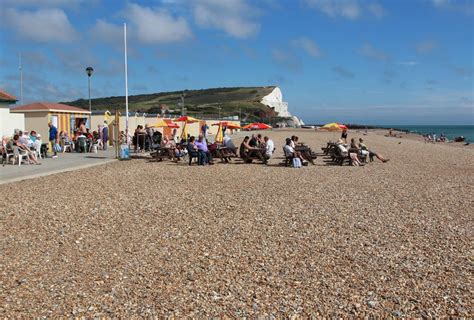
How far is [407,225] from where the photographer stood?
6930 millimetres

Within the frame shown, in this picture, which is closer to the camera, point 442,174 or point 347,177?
point 347,177

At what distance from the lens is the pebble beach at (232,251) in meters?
4.01

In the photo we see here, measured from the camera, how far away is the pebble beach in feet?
13.1

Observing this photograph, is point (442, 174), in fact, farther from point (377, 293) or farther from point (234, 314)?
point (234, 314)

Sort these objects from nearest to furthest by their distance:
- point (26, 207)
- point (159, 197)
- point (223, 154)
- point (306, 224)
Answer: point (306, 224) → point (26, 207) → point (159, 197) → point (223, 154)

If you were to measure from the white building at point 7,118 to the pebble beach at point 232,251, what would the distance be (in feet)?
24.0

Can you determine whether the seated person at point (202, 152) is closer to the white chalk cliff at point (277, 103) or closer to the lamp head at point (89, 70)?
the lamp head at point (89, 70)

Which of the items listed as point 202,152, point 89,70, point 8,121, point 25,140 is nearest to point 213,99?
point 89,70

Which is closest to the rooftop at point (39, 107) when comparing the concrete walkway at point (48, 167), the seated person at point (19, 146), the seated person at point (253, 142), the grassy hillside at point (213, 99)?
the concrete walkway at point (48, 167)

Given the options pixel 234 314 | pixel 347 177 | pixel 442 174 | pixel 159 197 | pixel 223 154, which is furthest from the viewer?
pixel 223 154

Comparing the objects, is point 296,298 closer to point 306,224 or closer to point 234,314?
point 234,314

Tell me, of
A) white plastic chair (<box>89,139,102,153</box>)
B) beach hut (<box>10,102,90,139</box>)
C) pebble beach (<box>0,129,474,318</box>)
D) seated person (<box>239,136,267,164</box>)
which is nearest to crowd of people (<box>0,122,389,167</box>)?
seated person (<box>239,136,267,164</box>)

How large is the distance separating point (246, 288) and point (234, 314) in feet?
1.80

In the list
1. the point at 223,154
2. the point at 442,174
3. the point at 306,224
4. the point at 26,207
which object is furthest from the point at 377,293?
the point at 223,154
